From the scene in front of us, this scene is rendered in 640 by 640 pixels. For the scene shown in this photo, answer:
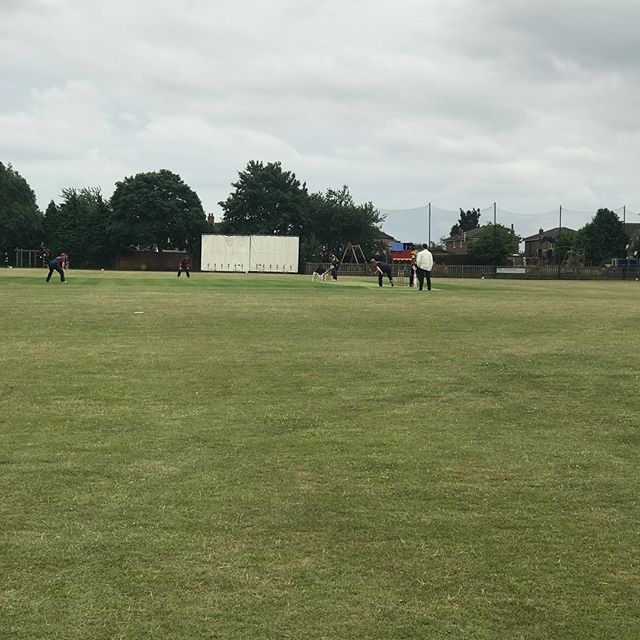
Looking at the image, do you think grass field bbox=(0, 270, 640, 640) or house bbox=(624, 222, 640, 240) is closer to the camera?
grass field bbox=(0, 270, 640, 640)

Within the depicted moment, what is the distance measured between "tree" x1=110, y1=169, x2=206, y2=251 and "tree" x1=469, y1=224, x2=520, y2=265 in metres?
37.3

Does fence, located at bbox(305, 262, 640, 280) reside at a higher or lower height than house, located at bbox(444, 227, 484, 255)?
lower

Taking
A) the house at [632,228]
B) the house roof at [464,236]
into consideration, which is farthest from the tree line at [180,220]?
the house roof at [464,236]

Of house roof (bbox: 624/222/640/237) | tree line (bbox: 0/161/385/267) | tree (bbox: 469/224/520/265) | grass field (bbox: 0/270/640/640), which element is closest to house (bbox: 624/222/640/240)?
house roof (bbox: 624/222/640/237)

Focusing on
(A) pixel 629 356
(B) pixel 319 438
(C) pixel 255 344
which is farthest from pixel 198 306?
(B) pixel 319 438

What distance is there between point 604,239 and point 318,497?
120 m

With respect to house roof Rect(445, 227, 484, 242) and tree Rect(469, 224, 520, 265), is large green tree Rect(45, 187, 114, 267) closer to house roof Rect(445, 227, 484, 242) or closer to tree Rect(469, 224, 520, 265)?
tree Rect(469, 224, 520, 265)

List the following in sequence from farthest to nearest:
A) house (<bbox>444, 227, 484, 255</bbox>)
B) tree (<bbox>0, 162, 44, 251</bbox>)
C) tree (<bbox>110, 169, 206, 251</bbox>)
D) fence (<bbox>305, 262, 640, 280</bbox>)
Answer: house (<bbox>444, 227, 484, 255</bbox>)
tree (<bbox>110, 169, 206, 251</bbox>)
tree (<bbox>0, 162, 44, 251</bbox>)
fence (<bbox>305, 262, 640, 280</bbox>)

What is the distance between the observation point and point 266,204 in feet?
359

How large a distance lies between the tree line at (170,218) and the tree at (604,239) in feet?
106

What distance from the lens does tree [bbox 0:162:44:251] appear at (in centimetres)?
9888

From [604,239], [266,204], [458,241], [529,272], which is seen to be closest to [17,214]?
[266,204]

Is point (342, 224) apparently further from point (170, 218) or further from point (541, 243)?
point (541, 243)

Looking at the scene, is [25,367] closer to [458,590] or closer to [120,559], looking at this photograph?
[120,559]
